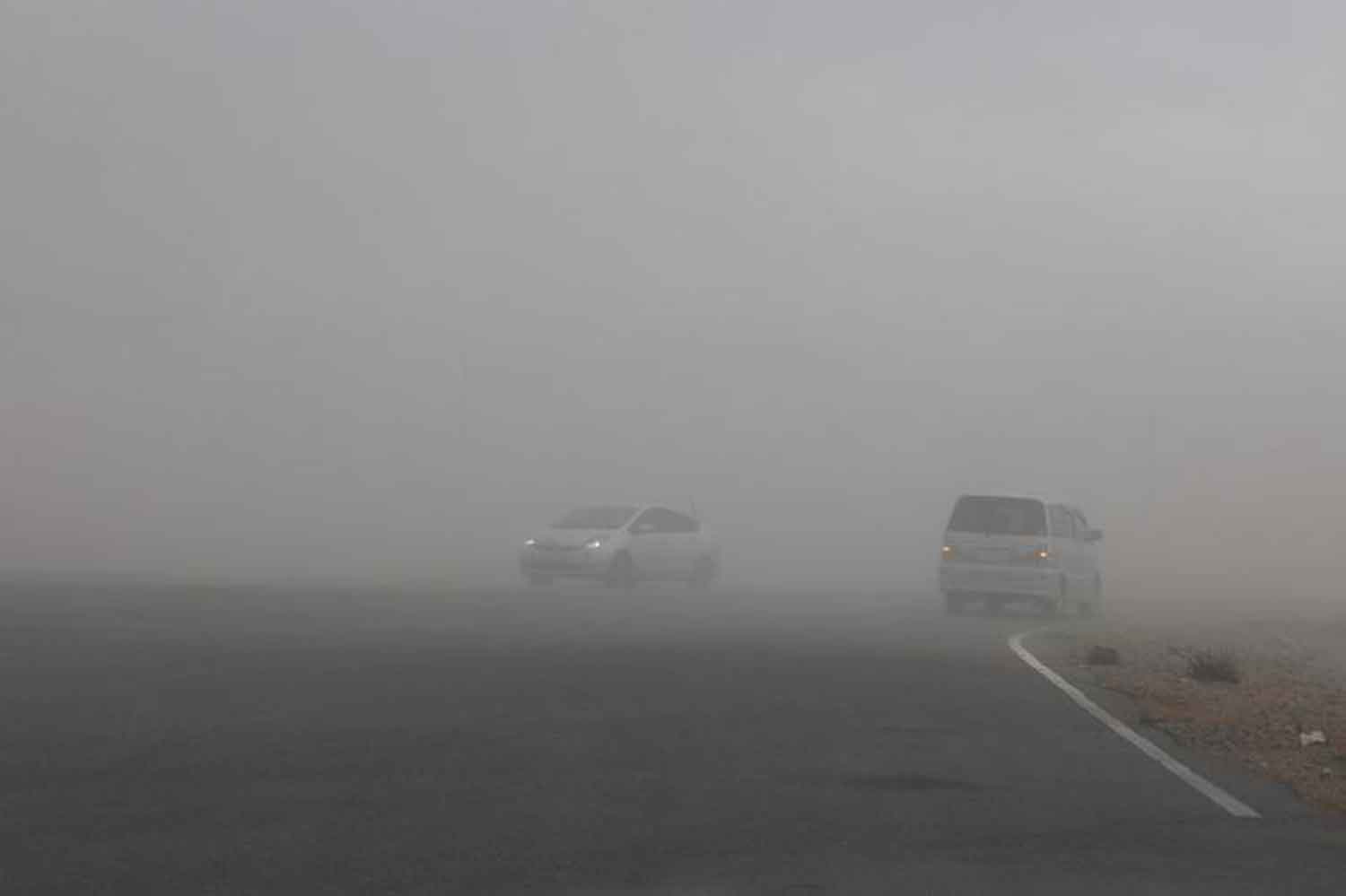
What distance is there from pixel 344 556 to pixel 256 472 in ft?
130

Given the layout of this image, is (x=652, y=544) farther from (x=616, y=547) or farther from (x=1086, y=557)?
(x=1086, y=557)

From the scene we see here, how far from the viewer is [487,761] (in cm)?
1238

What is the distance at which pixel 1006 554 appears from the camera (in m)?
35.0

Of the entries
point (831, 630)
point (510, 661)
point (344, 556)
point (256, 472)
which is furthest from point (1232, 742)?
point (256, 472)

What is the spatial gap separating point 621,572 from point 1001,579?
28.0 feet

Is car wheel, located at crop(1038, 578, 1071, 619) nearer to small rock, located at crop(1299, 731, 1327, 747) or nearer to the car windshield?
the car windshield

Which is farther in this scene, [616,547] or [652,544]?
[652,544]

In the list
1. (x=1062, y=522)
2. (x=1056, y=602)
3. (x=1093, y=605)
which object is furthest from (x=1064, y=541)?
(x=1093, y=605)

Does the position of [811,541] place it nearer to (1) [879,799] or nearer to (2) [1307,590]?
(2) [1307,590]

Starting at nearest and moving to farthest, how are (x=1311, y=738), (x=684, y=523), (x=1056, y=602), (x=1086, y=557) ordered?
(x=1311, y=738) → (x=1056, y=602) → (x=1086, y=557) → (x=684, y=523)

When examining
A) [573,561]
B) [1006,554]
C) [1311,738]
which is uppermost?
[573,561]

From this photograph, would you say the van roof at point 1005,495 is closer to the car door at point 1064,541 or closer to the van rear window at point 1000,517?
the van rear window at point 1000,517

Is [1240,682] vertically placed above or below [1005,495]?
below

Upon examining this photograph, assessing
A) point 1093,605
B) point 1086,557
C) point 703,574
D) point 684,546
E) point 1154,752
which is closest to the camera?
point 1154,752
